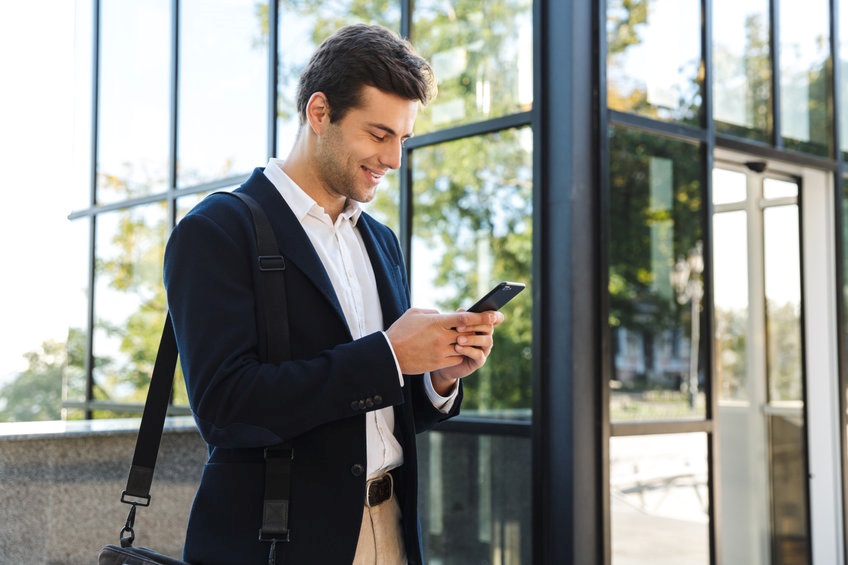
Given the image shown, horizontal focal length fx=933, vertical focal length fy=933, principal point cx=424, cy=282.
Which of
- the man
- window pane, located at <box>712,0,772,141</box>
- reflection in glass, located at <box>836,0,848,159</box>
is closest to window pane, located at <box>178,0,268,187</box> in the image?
window pane, located at <box>712,0,772,141</box>

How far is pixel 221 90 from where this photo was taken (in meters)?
6.68

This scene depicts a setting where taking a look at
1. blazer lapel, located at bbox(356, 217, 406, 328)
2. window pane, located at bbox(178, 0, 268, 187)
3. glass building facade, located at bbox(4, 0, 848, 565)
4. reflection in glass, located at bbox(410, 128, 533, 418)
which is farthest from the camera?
window pane, located at bbox(178, 0, 268, 187)

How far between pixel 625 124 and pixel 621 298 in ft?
3.79

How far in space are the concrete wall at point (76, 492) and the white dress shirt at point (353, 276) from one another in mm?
2164

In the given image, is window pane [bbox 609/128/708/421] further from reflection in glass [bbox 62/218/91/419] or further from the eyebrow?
reflection in glass [bbox 62/218/91/419]

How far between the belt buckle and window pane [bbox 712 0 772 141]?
157 inches

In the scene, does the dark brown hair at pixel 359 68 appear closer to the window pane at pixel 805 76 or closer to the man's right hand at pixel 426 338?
the man's right hand at pixel 426 338

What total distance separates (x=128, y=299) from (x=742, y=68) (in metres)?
5.16

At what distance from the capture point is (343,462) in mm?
1535

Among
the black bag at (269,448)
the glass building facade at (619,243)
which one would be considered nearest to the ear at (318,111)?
the black bag at (269,448)

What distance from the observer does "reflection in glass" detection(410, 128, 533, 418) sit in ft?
15.7

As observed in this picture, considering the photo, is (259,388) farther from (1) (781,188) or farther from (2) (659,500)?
(1) (781,188)

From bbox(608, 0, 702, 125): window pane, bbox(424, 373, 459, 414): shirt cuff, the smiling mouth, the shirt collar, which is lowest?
bbox(424, 373, 459, 414): shirt cuff

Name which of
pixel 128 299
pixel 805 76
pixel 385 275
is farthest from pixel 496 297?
pixel 128 299
